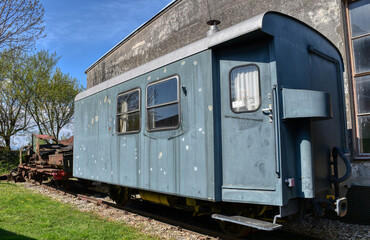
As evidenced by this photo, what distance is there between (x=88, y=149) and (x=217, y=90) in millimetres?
4909

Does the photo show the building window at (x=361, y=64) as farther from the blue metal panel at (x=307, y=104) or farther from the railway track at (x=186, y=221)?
the blue metal panel at (x=307, y=104)

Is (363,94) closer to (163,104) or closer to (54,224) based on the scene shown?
(163,104)

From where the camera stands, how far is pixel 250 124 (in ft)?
13.1

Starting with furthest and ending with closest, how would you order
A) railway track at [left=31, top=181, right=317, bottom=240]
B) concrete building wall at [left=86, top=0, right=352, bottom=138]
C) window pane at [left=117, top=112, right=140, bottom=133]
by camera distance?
concrete building wall at [left=86, top=0, right=352, bottom=138] < window pane at [left=117, top=112, right=140, bottom=133] < railway track at [left=31, top=181, right=317, bottom=240]

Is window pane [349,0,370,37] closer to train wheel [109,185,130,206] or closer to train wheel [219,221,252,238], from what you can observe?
train wheel [219,221,252,238]

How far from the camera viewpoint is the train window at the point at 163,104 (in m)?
4.91

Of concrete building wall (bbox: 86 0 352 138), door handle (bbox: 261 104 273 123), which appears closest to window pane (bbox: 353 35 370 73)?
concrete building wall (bbox: 86 0 352 138)

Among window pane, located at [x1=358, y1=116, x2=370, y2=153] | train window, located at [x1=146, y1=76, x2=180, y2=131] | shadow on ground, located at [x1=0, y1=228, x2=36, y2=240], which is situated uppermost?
train window, located at [x1=146, y1=76, x2=180, y2=131]

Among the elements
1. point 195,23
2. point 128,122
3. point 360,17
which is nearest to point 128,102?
point 128,122

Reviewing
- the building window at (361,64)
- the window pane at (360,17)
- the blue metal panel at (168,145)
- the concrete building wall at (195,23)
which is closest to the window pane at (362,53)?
the building window at (361,64)

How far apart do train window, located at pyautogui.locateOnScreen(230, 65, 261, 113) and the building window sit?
3482 mm

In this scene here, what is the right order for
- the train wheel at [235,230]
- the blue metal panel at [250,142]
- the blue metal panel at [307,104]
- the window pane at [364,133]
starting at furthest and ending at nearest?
the window pane at [364,133], the train wheel at [235,230], the blue metal panel at [250,142], the blue metal panel at [307,104]

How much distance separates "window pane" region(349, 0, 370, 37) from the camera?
621 cm

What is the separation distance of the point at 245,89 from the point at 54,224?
4.49 m
